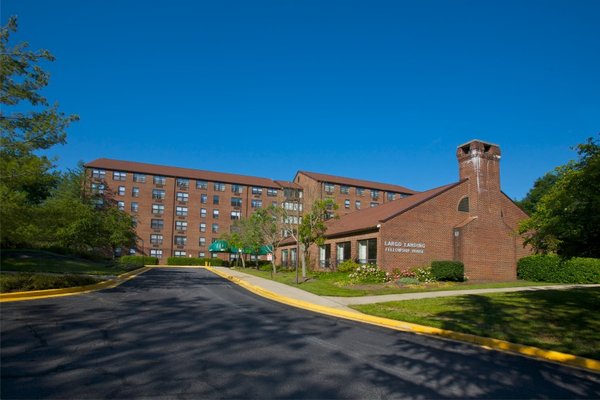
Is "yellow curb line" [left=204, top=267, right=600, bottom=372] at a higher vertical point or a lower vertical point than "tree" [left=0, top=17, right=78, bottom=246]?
lower

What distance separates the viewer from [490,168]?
97.0ft

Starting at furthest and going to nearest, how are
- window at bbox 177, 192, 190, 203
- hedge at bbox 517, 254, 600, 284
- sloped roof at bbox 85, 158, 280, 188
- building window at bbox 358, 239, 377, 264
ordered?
window at bbox 177, 192, 190, 203, sloped roof at bbox 85, 158, 280, 188, building window at bbox 358, 239, 377, 264, hedge at bbox 517, 254, 600, 284

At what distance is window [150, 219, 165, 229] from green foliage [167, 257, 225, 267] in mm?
7998

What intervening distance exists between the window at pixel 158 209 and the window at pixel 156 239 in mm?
3643

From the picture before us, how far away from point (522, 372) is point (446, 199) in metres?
22.9

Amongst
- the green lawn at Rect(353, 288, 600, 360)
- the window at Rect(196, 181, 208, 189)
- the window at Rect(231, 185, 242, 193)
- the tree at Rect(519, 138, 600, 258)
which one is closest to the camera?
the green lawn at Rect(353, 288, 600, 360)

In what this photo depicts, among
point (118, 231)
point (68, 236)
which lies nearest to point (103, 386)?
point (68, 236)

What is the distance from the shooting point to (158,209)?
2810 inches

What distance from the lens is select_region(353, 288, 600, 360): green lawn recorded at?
9001 mm

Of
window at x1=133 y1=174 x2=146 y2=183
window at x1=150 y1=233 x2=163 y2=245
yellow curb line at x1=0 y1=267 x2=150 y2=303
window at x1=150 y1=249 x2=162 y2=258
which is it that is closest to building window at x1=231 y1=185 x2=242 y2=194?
Answer: window at x1=150 y1=233 x2=163 y2=245

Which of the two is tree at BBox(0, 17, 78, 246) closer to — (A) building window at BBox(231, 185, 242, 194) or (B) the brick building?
(B) the brick building

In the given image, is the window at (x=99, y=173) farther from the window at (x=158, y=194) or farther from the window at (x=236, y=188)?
the window at (x=236, y=188)

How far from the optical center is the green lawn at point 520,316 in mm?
9001

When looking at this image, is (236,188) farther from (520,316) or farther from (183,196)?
(520,316)
